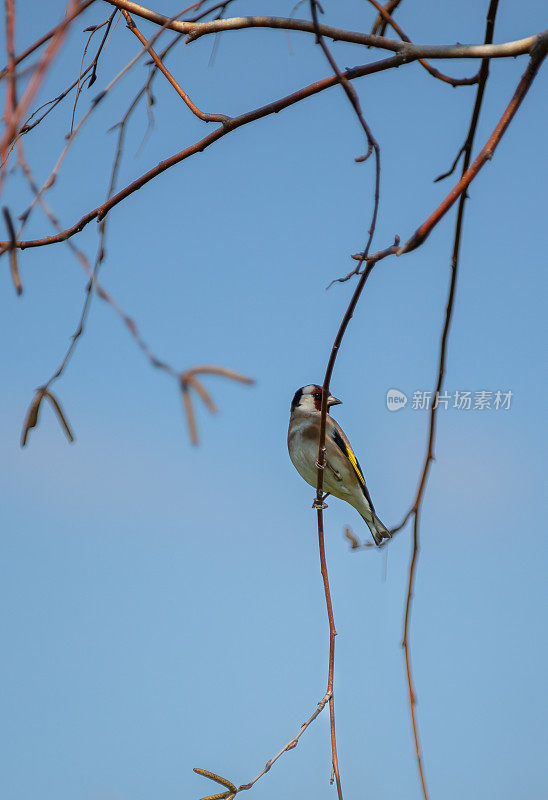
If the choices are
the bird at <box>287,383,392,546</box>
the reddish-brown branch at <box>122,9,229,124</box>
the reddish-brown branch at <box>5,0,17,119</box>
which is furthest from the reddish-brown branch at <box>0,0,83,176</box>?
the bird at <box>287,383,392,546</box>

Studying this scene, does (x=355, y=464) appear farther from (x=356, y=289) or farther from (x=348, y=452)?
(x=356, y=289)

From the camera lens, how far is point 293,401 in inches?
282

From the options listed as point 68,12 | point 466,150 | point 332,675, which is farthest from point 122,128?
point 332,675

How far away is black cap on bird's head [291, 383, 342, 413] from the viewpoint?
6716 millimetres

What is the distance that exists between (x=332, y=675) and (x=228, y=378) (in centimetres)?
134

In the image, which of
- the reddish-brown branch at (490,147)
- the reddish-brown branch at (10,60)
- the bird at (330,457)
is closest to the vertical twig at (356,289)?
the reddish-brown branch at (490,147)

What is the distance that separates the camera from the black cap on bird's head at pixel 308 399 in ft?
22.0

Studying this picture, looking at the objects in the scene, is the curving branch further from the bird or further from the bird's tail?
the bird's tail

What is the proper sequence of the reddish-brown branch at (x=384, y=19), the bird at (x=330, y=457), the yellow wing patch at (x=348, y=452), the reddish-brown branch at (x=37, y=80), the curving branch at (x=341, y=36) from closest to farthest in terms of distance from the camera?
1. the reddish-brown branch at (x=37, y=80)
2. the curving branch at (x=341, y=36)
3. the reddish-brown branch at (x=384, y=19)
4. the bird at (x=330, y=457)
5. the yellow wing patch at (x=348, y=452)

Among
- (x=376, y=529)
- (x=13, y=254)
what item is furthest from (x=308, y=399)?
(x=13, y=254)

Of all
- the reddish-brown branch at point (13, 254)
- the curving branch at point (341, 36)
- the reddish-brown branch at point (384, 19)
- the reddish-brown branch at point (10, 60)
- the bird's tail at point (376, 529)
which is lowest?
the reddish-brown branch at point (13, 254)

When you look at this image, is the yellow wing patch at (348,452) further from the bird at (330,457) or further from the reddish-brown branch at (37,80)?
the reddish-brown branch at (37,80)

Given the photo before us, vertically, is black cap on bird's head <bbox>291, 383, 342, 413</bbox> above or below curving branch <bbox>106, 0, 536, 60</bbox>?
above

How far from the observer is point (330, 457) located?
6559 mm
